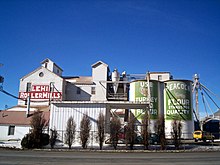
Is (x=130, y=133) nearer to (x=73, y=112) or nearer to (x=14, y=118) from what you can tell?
(x=73, y=112)

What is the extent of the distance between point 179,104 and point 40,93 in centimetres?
3010

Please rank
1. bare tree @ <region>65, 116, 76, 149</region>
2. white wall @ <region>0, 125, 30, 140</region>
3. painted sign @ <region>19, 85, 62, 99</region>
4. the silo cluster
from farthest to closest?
1. painted sign @ <region>19, 85, 62, 99</region>
2. the silo cluster
3. white wall @ <region>0, 125, 30, 140</region>
4. bare tree @ <region>65, 116, 76, 149</region>

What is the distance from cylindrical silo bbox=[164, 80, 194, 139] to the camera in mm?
41719

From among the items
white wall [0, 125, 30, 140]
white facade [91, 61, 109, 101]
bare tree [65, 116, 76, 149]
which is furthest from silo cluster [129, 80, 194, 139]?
white wall [0, 125, 30, 140]

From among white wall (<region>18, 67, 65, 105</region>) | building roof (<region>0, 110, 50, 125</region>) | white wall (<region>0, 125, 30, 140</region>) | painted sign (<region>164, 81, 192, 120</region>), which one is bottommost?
white wall (<region>0, 125, 30, 140</region>)

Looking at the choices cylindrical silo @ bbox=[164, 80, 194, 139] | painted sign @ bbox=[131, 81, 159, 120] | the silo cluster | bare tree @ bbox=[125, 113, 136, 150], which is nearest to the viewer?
bare tree @ bbox=[125, 113, 136, 150]

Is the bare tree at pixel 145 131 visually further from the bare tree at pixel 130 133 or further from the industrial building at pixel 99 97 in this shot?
the industrial building at pixel 99 97

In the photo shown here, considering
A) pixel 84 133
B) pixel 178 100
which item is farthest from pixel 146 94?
pixel 84 133

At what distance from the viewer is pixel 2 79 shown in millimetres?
34469

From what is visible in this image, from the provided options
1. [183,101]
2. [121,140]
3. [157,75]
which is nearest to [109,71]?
[157,75]

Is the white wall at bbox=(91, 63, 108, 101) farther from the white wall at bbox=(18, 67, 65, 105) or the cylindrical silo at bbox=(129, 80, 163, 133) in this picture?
Result: the cylindrical silo at bbox=(129, 80, 163, 133)

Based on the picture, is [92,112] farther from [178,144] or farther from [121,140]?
[178,144]

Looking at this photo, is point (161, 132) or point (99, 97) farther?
point (99, 97)

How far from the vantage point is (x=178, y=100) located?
4288 centimetres
